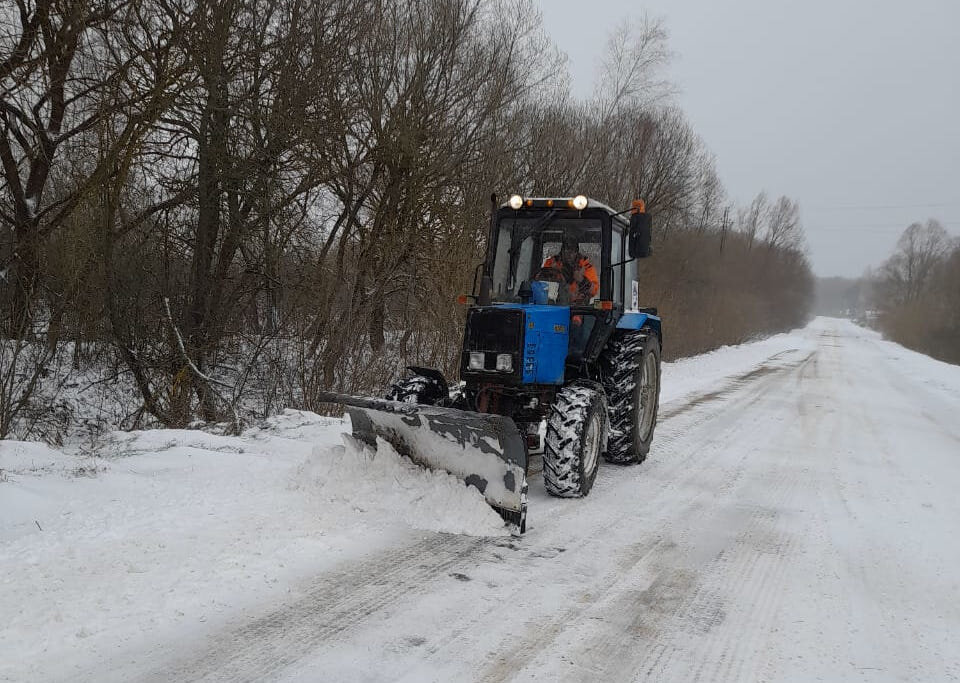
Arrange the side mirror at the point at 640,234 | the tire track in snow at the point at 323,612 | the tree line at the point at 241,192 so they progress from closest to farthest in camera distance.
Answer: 1. the tire track in snow at the point at 323,612
2. the side mirror at the point at 640,234
3. the tree line at the point at 241,192

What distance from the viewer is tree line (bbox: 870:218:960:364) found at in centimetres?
3988

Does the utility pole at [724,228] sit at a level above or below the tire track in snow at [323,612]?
above

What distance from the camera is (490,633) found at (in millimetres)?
2883

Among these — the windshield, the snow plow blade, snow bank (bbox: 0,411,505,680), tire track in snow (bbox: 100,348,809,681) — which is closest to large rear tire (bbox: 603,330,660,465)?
tire track in snow (bbox: 100,348,809,681)

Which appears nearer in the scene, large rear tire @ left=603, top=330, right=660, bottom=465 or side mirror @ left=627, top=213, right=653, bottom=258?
side mirror @ left=627, top=213, right=653, bottom=258

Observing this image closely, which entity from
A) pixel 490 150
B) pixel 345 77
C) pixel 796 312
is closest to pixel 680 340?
pixel 490 150

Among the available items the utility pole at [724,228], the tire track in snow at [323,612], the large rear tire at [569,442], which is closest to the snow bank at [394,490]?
the tire track in snow at [323,612]

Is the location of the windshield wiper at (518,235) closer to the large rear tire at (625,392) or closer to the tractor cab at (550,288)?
the tractor cab at (550,288)

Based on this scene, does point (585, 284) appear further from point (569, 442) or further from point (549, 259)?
point (569, 442)

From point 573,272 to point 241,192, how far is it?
5464 millimetres

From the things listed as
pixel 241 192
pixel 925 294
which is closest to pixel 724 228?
pixel 925 294

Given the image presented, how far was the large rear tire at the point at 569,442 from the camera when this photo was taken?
471 cm

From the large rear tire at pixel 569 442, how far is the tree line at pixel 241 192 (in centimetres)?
361

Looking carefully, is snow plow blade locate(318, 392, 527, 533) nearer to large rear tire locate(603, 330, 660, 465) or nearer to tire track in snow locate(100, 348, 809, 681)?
tire track in snow locate(100, 348, 809, 681)
